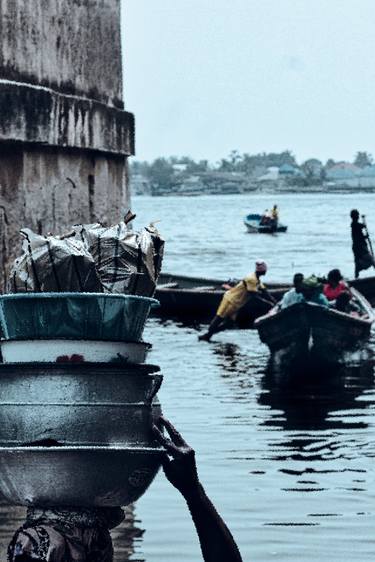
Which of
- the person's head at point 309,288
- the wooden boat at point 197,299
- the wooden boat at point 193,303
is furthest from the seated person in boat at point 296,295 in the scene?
the wooden boat at point 197,299

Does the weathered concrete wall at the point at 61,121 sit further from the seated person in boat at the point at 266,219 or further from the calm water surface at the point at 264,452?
the seated person in boat at the point at 266,219

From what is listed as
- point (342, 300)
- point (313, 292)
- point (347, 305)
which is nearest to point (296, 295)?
point (313, 292)

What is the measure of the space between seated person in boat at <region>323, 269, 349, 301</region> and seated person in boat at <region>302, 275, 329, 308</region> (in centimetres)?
174

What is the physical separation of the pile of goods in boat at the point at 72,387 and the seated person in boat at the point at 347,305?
69.8 ft

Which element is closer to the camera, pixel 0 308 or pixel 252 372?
pixel 0 308

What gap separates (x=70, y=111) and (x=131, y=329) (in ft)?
6.06

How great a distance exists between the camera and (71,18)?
6199mm

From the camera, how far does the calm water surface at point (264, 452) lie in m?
12.0

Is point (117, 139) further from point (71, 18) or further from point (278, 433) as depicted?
point (278, 433)

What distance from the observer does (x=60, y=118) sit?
5.91m

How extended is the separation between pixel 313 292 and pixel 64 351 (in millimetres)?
19729

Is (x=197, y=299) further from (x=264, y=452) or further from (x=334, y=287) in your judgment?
(x=264, y=452)

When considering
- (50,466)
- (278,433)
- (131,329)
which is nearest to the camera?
(50,466)

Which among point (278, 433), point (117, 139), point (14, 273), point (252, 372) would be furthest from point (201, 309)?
point (14, 273)
